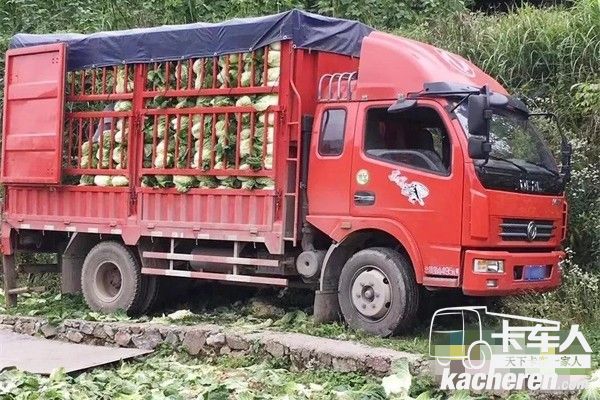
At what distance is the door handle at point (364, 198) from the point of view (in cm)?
780

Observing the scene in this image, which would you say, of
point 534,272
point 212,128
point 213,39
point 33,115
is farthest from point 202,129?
point 534,272

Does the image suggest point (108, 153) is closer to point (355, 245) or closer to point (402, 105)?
point (355, 245)

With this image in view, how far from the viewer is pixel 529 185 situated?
7578 millimetres

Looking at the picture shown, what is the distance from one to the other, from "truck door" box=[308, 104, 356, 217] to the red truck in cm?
2

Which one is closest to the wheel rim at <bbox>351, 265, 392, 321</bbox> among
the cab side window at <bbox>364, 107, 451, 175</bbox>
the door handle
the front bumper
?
the door handle

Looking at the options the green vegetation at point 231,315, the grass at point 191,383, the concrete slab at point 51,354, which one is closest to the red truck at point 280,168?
the green vegetation at point 231,315

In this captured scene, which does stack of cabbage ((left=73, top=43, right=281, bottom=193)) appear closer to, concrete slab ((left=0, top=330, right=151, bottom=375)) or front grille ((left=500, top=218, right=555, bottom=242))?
concrete slab ((left=0, top=330, right=151, bottom=375))

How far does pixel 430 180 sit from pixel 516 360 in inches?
76.1

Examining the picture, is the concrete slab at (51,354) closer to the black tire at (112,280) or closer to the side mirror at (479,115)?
the black tire at (112,280)

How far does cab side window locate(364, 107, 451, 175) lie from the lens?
24.5ft

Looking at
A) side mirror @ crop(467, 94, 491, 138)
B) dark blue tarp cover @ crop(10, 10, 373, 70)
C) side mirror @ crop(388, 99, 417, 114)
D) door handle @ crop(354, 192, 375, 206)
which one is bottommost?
door handle @ crop(354, 192, 375, 206)

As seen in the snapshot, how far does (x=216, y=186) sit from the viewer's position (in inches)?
346

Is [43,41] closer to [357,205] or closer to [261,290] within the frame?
[261,290]

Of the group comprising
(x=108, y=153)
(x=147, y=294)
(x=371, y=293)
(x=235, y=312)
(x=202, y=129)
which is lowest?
(x=235, y=312)
